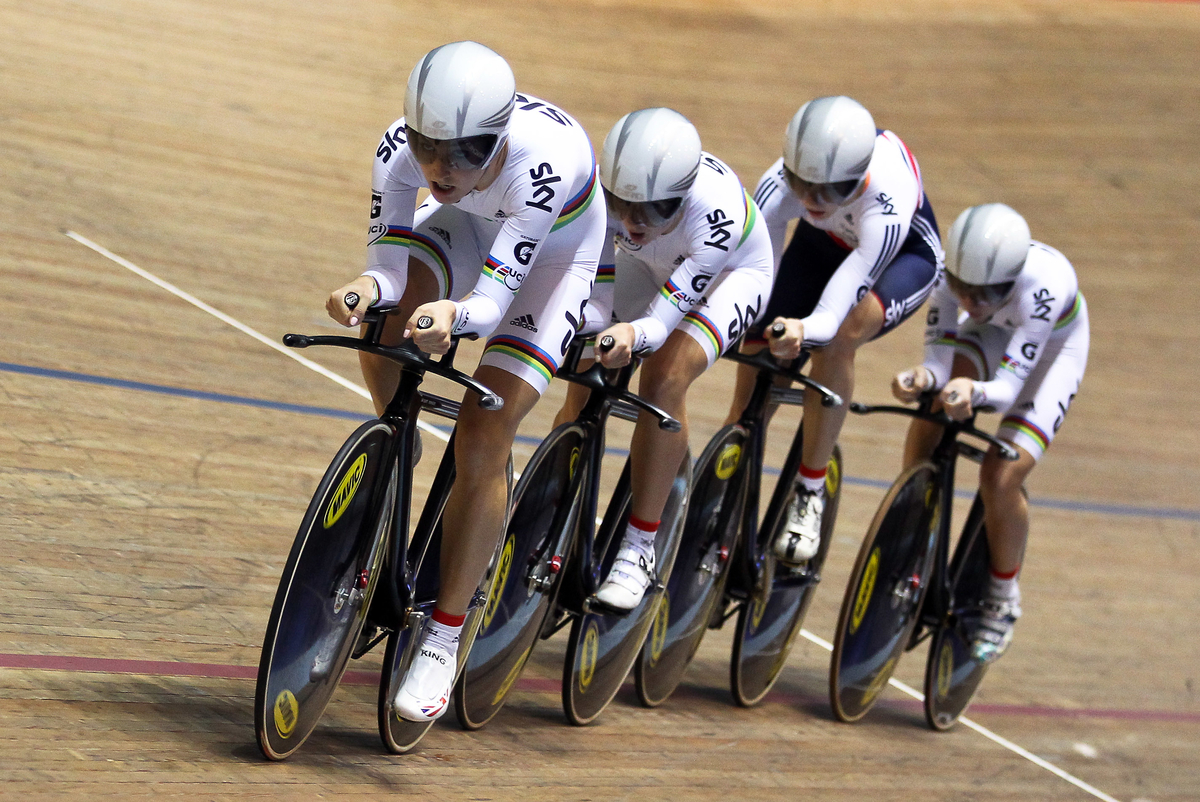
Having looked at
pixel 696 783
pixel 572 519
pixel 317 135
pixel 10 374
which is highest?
pixel 317 135

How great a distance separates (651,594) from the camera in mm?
3320

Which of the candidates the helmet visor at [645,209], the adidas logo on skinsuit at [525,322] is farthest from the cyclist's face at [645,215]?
the adidas logo on skinsuit at [525,322]

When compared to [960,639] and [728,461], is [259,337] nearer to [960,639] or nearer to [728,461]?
[728,461]

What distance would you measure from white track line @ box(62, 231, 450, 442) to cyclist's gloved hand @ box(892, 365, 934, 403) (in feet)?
6.33

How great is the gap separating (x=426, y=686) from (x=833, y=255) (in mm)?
1837

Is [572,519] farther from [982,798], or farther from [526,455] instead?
[526,455]

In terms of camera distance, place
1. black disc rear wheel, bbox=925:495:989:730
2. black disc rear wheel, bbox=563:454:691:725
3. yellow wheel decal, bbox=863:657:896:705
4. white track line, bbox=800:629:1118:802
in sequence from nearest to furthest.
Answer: black disc rear wheel, bbox=563:454:691:725, white track line, bbox=800:629:1118:802, yellow wheel decal, bbox=863:657:896:705, black disc rear wheel, bbox=925:495:989:730

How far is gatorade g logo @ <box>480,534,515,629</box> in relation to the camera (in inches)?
115

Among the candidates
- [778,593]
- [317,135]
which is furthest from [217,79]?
[778,593]

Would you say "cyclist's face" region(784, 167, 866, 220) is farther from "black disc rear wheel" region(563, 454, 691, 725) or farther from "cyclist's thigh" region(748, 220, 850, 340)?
"black disc rear wheel" region(563, 454, 691, 725)

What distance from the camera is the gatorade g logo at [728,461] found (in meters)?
3.53

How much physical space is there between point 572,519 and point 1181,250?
7.46 meters

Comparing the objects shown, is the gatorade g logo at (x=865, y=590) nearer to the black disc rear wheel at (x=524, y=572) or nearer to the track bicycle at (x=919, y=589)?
the track bicycle at (x=919, y=589)

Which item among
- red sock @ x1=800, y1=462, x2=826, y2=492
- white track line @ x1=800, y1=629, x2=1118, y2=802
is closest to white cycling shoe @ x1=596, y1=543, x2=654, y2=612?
red sock @ x1=800, y1=462, x2=826, y2=492
